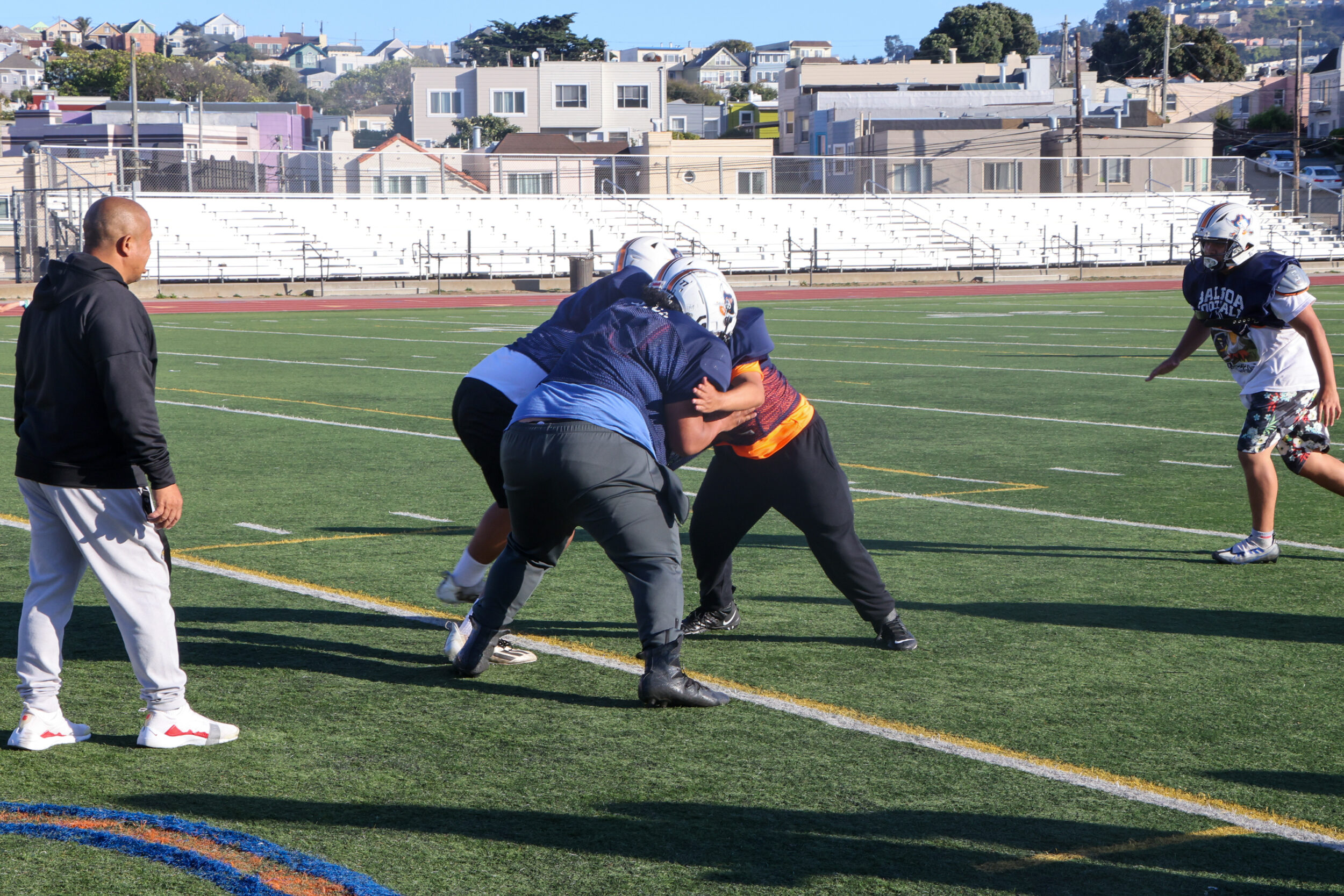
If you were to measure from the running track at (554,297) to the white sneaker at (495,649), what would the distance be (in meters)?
27.2

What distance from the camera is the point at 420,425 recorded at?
13734 mm

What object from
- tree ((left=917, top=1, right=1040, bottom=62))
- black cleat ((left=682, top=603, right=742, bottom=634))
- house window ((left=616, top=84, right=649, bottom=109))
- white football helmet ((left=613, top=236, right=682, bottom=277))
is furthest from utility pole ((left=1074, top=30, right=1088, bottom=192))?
tree ((left=917, top=1, right=1040, bottom=62))

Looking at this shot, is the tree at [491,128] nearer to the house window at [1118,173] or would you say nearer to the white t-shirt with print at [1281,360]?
the house window at [1118,173]

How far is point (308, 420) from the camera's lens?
1398 centimetres

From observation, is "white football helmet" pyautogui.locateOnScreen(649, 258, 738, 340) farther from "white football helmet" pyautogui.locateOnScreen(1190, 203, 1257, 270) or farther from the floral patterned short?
the floral patterned short

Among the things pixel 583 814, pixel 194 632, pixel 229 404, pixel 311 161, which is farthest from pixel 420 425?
pixel 311 161

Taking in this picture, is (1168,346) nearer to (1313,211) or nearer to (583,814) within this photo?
(583,814)

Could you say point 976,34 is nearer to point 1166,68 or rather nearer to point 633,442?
point 1166,68

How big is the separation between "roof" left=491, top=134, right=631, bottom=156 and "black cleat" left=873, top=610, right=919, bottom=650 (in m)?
76.1

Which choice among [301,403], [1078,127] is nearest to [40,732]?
[301,403]

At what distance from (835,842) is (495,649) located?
2142 millimetres

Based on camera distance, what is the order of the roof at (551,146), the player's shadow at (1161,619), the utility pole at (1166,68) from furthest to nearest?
the utility pole at (1166,68) < the roof at (551,146) < the player's shadow at (1161,619)

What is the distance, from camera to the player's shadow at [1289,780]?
4645 millimetres

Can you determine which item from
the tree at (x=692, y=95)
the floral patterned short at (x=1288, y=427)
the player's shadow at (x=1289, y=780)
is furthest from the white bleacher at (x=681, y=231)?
the tree at (x=692, y=95)
